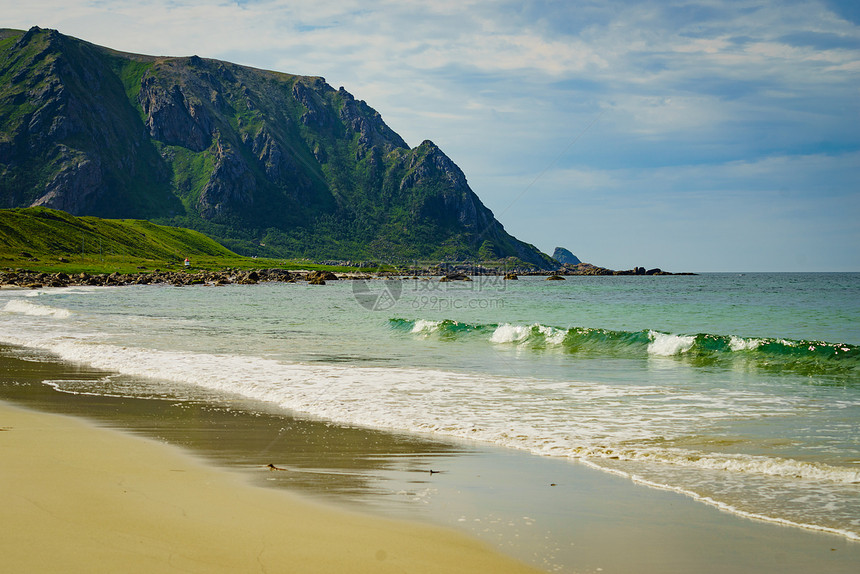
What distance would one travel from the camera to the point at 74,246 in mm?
160375

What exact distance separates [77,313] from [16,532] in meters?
40.4

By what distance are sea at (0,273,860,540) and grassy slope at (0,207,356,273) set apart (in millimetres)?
113656

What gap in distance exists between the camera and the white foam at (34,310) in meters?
39.6

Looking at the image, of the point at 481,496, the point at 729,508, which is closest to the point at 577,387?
the point at 729,508

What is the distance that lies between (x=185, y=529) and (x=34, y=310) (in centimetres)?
4442

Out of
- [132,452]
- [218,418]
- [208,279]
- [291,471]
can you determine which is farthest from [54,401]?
[208,279]

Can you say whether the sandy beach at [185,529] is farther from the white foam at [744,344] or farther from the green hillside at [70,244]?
the green hillside at [70,244]

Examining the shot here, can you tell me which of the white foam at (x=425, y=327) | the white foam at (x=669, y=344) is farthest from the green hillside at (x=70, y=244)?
the white foam at (x=669, y=344)

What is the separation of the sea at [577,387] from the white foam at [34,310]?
5.03m

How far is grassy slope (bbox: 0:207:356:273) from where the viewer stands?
132900 mm

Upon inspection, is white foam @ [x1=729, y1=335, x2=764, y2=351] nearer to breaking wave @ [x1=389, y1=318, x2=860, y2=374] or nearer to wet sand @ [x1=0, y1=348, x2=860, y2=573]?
breaking wave @ [x1=389, y1=318, x2=860, y2=374]

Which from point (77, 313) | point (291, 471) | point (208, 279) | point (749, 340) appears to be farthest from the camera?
point (208, 279)

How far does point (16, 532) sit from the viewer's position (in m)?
5.70

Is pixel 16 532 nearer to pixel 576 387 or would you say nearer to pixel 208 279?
pixel 576 387
